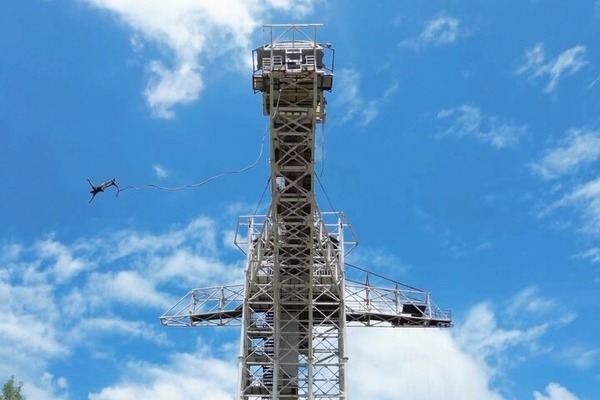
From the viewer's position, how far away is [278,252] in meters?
29.6

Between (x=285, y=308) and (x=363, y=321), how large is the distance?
6.97 metres

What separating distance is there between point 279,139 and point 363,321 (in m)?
17.0

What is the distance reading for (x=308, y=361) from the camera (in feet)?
109

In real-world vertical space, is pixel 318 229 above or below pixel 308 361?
above

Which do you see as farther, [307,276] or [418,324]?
[418,324]

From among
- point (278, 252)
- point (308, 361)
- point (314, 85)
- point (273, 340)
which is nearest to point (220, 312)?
point (273, 340)

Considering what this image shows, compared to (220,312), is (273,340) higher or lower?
lower

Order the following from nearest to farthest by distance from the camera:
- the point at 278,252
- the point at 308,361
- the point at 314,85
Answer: the point at 314,85
the point at 278,252
the point at 308,361

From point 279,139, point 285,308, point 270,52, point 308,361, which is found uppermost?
point 270,52

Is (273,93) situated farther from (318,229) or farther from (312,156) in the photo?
(318,229)

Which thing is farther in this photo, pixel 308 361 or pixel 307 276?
pixel 308 361

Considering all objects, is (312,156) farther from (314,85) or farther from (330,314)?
(330,314)

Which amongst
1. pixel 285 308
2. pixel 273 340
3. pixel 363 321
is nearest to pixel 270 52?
pixel 285 308

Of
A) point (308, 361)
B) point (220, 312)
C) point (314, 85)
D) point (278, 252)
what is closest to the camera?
point (314, 85)
